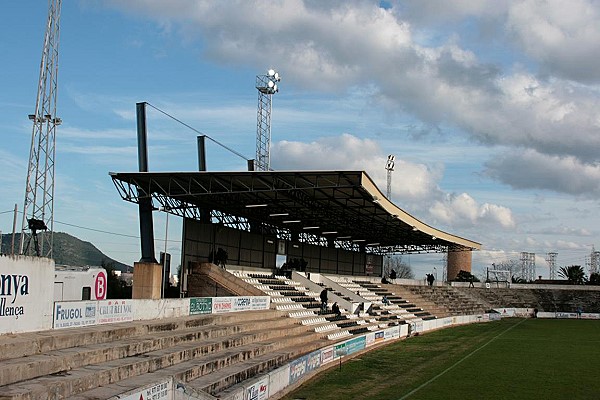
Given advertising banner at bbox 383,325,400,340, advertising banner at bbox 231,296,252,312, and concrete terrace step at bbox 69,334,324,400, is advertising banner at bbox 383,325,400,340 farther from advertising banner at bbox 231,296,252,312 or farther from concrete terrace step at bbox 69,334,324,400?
concrete terrace step at bbox 69,334,324,400

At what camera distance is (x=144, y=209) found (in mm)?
33406

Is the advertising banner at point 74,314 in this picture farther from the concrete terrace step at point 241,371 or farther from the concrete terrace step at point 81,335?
the concrete terrace step at point 241,371

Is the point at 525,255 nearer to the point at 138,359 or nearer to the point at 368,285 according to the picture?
the point at 368,285

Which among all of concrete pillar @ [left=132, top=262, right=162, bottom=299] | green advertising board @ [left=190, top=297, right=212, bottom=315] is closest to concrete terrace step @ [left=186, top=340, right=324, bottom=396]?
green advertising board @ [left=190, top=297, right=212, bottom=315]

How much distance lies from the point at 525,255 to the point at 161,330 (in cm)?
16958

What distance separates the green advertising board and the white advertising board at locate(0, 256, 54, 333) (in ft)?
29.6

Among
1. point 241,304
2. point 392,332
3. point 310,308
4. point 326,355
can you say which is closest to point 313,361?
point 326,355

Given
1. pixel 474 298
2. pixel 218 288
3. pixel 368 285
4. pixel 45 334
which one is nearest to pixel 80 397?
pixel 45 334

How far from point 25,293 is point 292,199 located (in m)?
25.4

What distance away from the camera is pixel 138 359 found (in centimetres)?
1566

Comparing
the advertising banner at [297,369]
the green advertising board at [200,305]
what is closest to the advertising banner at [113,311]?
the green advertising board at [200,305]

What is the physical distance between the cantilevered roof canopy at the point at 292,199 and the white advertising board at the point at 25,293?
16057mm

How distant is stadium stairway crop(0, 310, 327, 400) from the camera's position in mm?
12086

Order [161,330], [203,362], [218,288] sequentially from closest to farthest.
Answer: [203,362] → [161,330] → [218,288]
